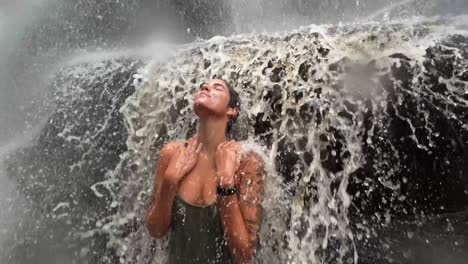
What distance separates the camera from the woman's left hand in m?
2.69

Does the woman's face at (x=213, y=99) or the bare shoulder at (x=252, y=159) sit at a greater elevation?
the woman's face at (x=213, y=99)

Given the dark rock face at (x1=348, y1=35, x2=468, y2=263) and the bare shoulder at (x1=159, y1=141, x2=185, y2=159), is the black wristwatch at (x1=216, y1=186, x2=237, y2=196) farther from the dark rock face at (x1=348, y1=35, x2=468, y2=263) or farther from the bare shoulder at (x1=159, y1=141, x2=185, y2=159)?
the dark rock face at (x1=348, y1=35, x2=468, y2=263)

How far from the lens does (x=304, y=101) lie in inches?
133

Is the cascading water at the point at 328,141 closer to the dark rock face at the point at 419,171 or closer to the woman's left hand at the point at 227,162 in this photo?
the dark rock face at the point at 419,171

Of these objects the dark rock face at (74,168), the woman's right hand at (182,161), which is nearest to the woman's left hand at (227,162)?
the woman's right hand at (182,161)

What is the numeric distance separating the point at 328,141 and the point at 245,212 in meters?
0.86

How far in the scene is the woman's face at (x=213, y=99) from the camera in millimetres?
2795

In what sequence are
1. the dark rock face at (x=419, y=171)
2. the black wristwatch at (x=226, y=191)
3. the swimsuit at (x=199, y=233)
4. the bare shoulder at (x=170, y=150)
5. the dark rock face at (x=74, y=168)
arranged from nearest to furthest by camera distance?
the black wristwatch at (x=226, y=191), the swimsuit at (x=199, y=233), the bare shoulder at (x=170, y=150), the dark rock face at (x=419, y=171), the dark rock face at (x=74, y=168)

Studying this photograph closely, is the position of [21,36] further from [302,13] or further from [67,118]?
[302,13]

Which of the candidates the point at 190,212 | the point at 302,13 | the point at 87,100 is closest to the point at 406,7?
the point at 302,13

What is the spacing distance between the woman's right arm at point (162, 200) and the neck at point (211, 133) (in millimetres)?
182

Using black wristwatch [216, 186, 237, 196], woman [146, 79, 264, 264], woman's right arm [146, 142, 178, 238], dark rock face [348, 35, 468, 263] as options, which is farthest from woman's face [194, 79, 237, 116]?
dark rock face [348, 35, 468, 263]

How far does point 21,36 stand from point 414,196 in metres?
6.20

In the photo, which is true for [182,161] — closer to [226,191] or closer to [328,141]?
[226,191]
